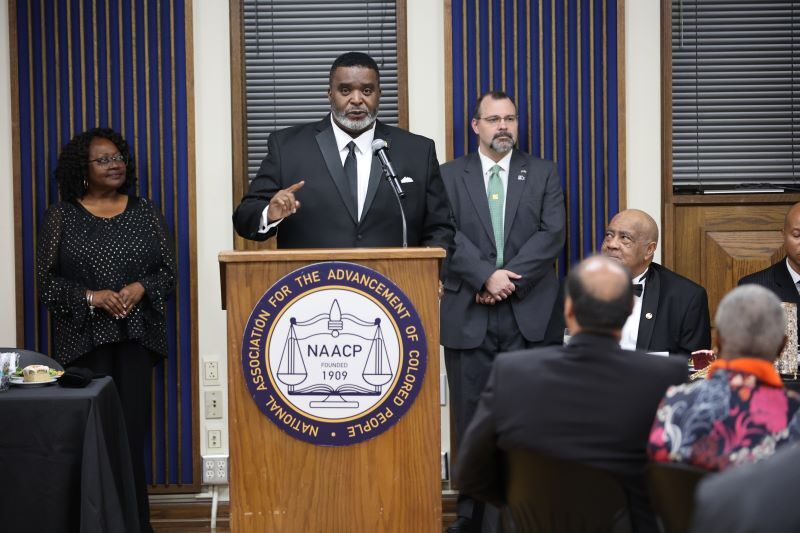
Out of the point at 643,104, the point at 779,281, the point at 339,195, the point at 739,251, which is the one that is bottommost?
the point at 779,281

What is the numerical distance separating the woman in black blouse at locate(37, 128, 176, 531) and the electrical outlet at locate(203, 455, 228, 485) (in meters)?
0.47

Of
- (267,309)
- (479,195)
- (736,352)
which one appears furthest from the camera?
(479,195)

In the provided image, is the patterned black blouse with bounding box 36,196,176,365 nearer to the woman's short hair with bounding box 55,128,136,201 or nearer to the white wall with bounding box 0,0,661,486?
the woman's short hair with bounding box 55,128,136,201

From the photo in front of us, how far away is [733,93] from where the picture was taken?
554 centimetres

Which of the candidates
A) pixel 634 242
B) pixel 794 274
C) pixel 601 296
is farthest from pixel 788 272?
pixel 601 296

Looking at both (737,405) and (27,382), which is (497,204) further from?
(737,405)

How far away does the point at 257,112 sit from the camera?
545 centimetres

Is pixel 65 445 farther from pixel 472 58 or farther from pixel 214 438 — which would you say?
pixel 472 58

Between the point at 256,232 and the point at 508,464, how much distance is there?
4.80 feet

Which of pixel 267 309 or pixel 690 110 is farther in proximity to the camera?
pixel 690 110

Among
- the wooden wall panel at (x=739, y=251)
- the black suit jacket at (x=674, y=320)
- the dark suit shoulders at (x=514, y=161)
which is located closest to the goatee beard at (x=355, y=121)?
the dark suit shoulders at (x=514, y=161)

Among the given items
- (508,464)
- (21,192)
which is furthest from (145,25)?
(508,464)

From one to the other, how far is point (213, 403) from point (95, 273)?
94 centimetres

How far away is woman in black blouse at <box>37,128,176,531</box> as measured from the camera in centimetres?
492
